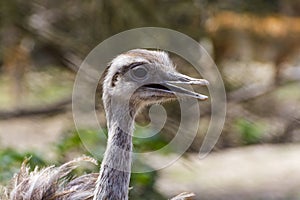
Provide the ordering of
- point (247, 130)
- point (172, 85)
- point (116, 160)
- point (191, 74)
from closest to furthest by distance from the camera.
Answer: point (172, 85)
point (116, 160)
point (191, 74)
point (247, 130)

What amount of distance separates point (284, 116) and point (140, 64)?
11.2 ft

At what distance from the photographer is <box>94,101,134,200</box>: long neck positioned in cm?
403

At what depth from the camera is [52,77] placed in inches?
297

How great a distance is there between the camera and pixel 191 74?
241 inches

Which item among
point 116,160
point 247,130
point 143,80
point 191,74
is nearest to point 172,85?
point 143,80

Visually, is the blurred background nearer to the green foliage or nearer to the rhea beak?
the green foliage

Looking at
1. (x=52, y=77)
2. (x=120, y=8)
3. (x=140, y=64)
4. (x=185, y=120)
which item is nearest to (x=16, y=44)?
(x=52, y=77)

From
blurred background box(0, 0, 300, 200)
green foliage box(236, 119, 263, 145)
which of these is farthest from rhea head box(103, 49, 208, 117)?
green foliage box(236, 119, 263, 145)

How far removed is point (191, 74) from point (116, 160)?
2178 mm

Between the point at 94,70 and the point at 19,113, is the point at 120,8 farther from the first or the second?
the point at 19,113

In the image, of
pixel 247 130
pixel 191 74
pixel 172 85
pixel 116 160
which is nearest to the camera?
pixel 172 85

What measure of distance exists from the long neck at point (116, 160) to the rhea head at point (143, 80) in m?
0.07

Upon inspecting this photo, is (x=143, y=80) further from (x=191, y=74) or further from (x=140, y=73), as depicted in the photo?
(x=191, y=74)

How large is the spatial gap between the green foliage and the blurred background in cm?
1
